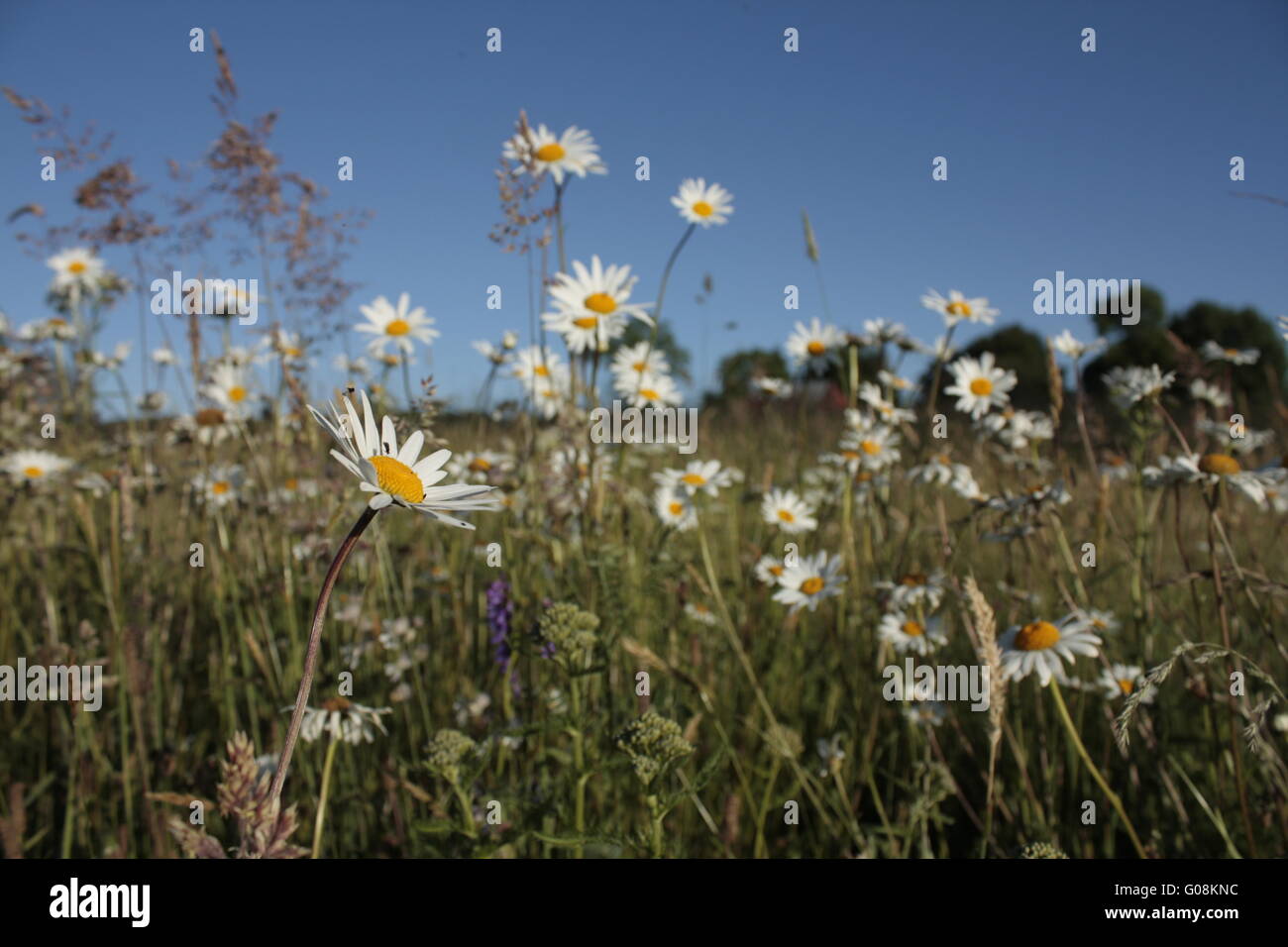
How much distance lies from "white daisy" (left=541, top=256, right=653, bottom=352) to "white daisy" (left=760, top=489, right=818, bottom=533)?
31.4 inches

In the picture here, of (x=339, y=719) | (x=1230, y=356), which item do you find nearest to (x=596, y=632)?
→ (x=339, y=719)

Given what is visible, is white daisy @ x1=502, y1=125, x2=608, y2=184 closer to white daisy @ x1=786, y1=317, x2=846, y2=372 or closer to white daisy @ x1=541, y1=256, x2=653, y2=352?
white daisy @ x1=541, y1=256, x2=653, y2=352

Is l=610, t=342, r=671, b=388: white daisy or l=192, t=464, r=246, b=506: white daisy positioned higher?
l=610, t=342, r=671, b=388: white daisy

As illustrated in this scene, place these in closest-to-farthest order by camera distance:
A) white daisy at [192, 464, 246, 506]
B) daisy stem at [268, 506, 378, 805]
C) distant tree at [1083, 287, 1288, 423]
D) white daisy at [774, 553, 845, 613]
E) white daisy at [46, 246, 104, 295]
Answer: daisy stem at [268, 506, 378, 805], white daisy at [774, 553, 845, 613], white daisy at [192, 464, 246, 506], white daisy at [46, 246, 104, 295], distant tree at [1083, 287, 1288, 423]

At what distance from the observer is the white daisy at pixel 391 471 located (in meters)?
0.66

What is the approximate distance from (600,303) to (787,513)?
98cm

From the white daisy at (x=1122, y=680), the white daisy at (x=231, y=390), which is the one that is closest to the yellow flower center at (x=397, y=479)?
the white daisy at (x=1122, y=680)

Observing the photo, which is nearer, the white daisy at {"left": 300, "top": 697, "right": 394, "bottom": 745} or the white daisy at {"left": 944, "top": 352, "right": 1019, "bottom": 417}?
the white daisy at {"left": 300, "top": 697, "right": 394, "bottom": 745}

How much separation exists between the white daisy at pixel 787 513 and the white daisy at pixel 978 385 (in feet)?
1.94

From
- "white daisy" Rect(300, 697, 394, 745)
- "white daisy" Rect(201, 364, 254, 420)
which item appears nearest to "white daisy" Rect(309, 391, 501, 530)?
"white daisy" Rect(300, 697, 394, 745)

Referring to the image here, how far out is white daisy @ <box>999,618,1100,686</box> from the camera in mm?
1400

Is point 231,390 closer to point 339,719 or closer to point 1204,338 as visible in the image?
point 339,719
